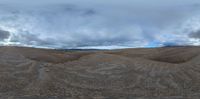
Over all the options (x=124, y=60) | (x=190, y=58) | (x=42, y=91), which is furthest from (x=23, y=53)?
(x=190, y=58)

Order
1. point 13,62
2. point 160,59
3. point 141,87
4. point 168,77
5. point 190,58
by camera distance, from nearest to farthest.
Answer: point 141,87
point 168,77
point 13,62
point 190,58
point 160,59

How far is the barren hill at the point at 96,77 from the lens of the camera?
4056 cm

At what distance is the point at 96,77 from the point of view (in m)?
46.8

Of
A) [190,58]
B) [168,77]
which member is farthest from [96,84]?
[190,58]

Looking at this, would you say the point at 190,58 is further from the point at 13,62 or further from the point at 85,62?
the point at 13,62

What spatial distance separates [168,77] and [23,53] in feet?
60.7

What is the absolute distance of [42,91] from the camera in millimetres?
40844

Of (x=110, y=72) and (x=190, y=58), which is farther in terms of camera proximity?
(x=190, y=58)

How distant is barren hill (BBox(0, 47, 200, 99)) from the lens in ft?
133

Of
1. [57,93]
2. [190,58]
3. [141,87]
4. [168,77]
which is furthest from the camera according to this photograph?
[190,58]

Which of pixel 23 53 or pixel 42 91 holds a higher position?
pixel 23 53

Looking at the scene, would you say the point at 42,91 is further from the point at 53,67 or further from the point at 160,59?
the point at 160,59

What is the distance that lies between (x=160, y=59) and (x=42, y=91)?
21.0 metres

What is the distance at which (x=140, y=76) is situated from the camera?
1843 inches
